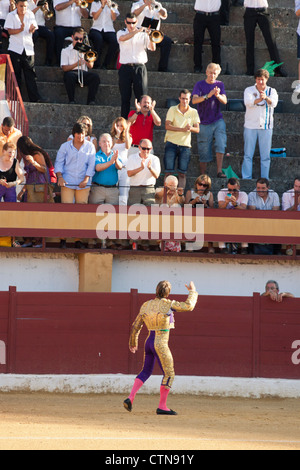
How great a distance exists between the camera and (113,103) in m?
16.4

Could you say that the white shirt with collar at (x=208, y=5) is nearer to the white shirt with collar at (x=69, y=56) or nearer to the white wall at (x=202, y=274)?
the white shirt with collar at (x=69, y=56)

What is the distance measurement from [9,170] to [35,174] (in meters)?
0.32

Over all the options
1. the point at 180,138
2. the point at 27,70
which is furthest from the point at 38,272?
the point at 27,70

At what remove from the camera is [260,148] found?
14531 mm

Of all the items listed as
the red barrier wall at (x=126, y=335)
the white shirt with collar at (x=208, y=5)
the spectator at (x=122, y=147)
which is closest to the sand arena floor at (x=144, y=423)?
the red barrier wall at (x=126, y=335)

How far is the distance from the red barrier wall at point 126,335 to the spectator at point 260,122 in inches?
80.1

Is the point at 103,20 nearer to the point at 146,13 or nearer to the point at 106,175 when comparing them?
the point at 146,13

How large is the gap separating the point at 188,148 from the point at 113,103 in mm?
2748

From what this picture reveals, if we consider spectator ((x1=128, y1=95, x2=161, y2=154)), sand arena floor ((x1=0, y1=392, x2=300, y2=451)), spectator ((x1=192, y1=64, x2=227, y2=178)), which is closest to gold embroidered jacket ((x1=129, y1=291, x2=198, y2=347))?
sand arena floor ((x1=0, y1=392, x2=300, y2=451))

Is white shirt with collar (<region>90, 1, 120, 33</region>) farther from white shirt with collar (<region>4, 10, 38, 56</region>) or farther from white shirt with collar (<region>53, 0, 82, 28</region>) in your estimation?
white shirt with collar (<region>4, 10, 38, 56</region>)

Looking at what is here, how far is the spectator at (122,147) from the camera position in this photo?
523 inches

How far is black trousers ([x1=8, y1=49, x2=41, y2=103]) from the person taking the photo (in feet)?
50.3

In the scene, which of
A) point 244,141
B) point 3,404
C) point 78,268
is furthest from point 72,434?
point 244,141

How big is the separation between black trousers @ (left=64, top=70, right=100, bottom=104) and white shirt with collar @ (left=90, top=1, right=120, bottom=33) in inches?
39.1
